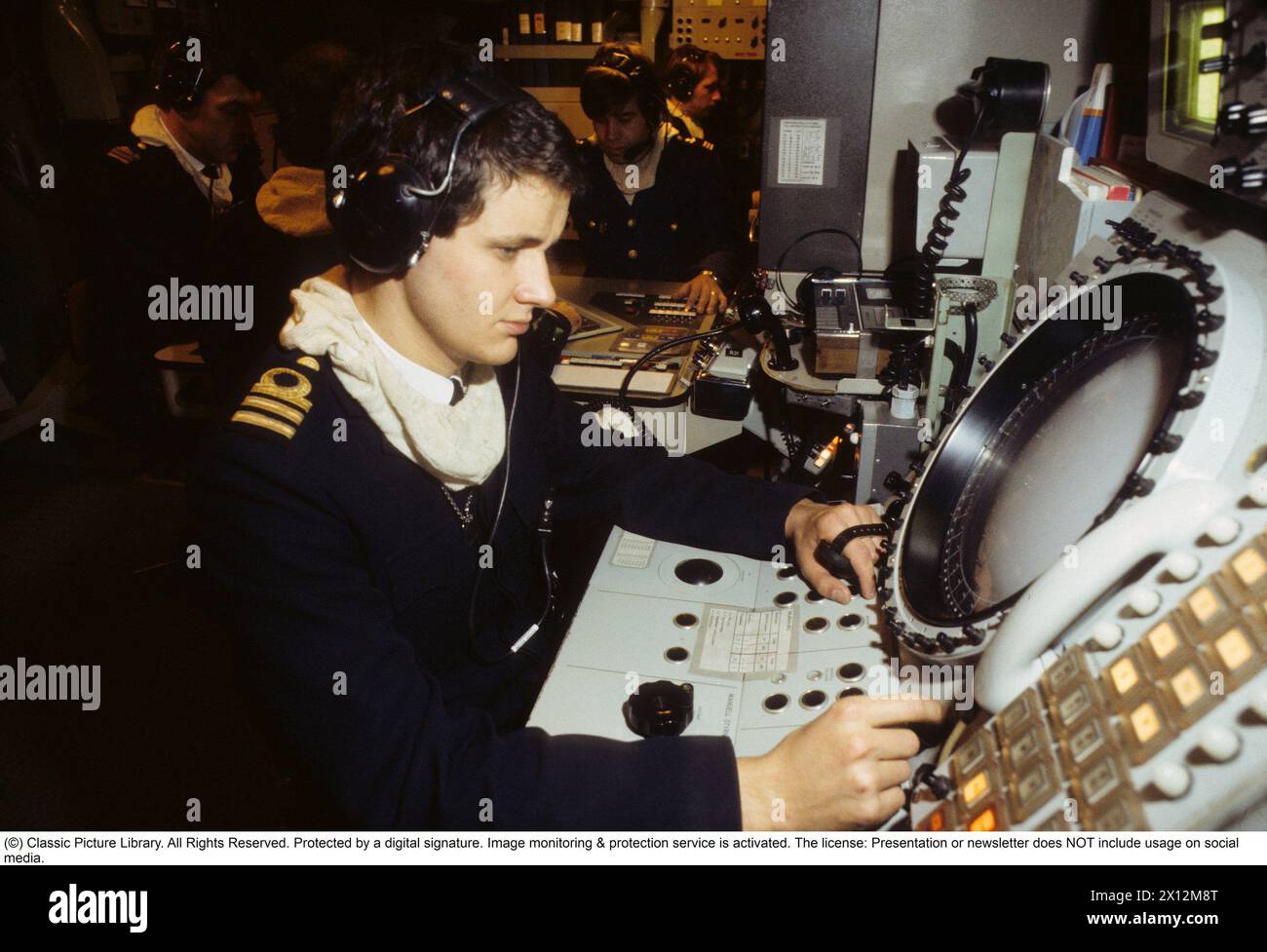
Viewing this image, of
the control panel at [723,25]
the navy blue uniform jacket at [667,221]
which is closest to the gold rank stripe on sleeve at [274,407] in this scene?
the navy blue uniform jacket at [667,221]

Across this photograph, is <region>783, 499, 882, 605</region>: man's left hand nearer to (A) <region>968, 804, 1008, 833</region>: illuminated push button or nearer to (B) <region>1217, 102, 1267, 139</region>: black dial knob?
(A) <region>968, 804, 1008, 833</region>: illuminated push button

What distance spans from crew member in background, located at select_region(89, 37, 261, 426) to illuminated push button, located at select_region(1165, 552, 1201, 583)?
289 cm

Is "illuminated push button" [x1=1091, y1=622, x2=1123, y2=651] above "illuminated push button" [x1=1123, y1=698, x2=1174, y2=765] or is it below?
above

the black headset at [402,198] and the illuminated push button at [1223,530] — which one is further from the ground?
the black headset at [402,198]

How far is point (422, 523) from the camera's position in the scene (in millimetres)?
1073

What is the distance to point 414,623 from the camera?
3.63 feet

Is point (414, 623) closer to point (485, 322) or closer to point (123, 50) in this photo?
point (485, 322)

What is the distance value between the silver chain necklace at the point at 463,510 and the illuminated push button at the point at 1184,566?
0.88 meters

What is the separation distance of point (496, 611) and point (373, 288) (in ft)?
1.86

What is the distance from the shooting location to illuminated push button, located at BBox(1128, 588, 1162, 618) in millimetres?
536

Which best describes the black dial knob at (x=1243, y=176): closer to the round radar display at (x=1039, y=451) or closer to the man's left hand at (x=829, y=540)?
the round radar display at (x=1039, y=451)

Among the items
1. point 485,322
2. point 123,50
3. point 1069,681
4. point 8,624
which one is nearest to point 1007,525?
point 1069,681

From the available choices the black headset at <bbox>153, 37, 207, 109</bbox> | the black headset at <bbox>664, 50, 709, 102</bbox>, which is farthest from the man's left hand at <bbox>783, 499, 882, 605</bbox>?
the black headset at <bbox>664, 50, 709, 102</bbox>

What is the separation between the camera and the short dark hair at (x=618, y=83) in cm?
272
